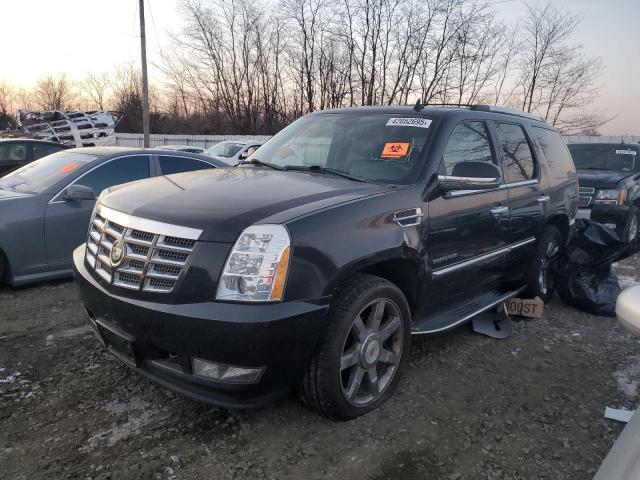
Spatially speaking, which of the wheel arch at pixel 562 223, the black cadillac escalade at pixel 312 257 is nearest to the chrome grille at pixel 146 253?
the black cadillac escalade at pixel 312 257

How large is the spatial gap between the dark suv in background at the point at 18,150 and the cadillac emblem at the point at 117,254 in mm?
6491

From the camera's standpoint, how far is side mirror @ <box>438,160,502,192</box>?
3.22m

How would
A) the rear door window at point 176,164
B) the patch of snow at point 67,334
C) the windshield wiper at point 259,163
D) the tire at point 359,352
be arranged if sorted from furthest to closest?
the rear door window at point 176,164 → the patch of snow at point 67,334 → the windshield wiper at point 259,163 → the tire at point 359,352

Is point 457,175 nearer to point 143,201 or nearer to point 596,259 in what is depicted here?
point 143,201

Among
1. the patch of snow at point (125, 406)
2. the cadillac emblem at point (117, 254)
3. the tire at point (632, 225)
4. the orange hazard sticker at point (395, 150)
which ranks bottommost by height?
the patch of snow at point (125, 406)

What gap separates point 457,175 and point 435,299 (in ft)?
2.76

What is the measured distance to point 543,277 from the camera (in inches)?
198

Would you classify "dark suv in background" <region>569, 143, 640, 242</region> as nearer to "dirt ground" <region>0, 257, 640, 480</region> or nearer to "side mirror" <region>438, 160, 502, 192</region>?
"dirt ground" <region>0, 257, 640, 480</region>

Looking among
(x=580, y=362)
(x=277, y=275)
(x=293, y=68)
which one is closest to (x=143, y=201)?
(x=277, y=275)

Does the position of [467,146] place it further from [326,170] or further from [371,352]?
[371,352]

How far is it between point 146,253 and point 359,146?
1740 mm

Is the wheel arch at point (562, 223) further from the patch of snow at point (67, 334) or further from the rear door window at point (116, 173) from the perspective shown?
the rear door window at point (116, 173)

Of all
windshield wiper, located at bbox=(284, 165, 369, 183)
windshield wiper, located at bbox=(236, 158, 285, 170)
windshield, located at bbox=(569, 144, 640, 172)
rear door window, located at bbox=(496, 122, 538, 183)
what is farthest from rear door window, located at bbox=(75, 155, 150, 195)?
windshield, located at bbox=(569, 144, 640, 172)

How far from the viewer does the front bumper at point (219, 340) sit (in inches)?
88.1
